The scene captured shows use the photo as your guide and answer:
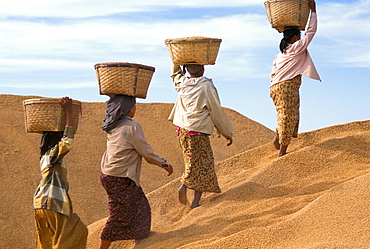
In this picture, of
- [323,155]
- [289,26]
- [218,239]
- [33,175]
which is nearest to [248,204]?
[218,239]

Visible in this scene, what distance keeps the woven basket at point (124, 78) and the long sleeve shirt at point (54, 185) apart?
0.59 m

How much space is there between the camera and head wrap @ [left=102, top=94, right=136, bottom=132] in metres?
5.77

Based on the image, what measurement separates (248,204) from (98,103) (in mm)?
10186

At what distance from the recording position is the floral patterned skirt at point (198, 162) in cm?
655

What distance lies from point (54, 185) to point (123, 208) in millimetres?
735

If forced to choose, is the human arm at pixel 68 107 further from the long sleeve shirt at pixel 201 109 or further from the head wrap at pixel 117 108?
the long sleeve shirt at pixel 201 109

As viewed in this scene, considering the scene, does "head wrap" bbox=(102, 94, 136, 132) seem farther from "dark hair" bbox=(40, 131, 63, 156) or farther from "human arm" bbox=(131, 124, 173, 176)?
"dark hair" bbox=(40, 131, 63, 156)

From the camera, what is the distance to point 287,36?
7.52 metres

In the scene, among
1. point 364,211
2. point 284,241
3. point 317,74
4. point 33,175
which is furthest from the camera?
point 33,175

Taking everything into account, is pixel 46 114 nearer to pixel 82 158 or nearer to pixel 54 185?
pixel 54 185

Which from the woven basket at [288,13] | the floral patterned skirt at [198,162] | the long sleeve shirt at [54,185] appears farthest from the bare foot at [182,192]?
the woven basket at [288,13]

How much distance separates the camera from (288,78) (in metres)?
7.48

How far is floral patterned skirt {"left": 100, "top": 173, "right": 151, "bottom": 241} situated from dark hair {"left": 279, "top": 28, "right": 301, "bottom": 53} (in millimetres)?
3001

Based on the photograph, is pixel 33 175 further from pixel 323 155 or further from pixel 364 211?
pixel 364 211
